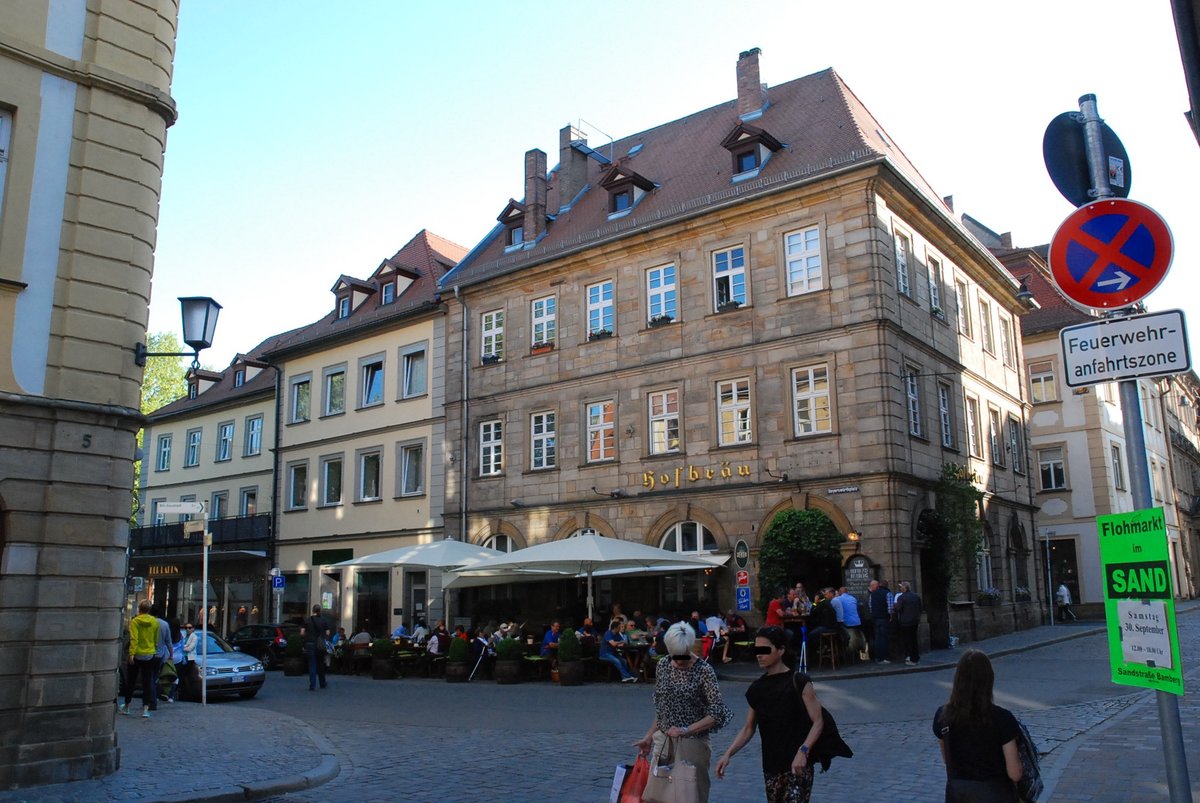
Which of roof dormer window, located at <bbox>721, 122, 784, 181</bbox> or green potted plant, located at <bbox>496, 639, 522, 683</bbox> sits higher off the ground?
roof dormer window, located at <bbox>721, 122, 784, 181</bbox>

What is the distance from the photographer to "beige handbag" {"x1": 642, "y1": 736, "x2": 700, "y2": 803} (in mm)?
6219

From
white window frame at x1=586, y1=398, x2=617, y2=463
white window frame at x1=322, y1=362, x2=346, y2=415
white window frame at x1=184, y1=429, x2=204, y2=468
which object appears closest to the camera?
white window frame at x1=586, y1=398, x2=617, y2=463

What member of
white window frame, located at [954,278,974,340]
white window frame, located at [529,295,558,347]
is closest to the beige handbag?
white window frame, located at [529,295,558,347]

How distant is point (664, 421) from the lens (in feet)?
91.7

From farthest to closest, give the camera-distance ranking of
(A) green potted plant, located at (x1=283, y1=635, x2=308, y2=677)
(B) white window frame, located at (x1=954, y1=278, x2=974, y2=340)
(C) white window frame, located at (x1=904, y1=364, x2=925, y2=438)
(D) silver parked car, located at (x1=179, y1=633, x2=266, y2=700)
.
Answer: (B) white window frame, located at (x1=954, y1=278, x2=974, y2=340)
(A) green potted plant, located at (x1=283, y1=635, x2=308, y2=677)
(C) white window frame, located at (x1=904, y1=364, x2=925, y2=438)
(D) silver parked car, located at (x1=179, y1=633, x2=266, y2=700)

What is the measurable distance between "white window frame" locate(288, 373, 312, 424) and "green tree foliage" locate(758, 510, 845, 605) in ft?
68.5

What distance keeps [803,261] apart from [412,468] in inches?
606

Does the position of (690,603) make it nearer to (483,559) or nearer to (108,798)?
(483,559)

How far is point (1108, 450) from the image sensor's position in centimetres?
4297

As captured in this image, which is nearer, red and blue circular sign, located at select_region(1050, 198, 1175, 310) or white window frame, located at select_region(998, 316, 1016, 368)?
red and blue circular sign, located at select_region(1050, 198, 1175, 310)

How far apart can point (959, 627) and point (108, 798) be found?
21190mm

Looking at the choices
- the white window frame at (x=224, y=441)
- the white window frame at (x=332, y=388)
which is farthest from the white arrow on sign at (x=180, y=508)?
the white window frame at (x=224, y=441)

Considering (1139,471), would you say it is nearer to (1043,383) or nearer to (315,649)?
(315,649)

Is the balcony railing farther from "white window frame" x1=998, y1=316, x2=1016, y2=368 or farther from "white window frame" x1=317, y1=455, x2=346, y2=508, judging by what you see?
"white window frame" x1=998, y1=316, x2=1016, y2=368
